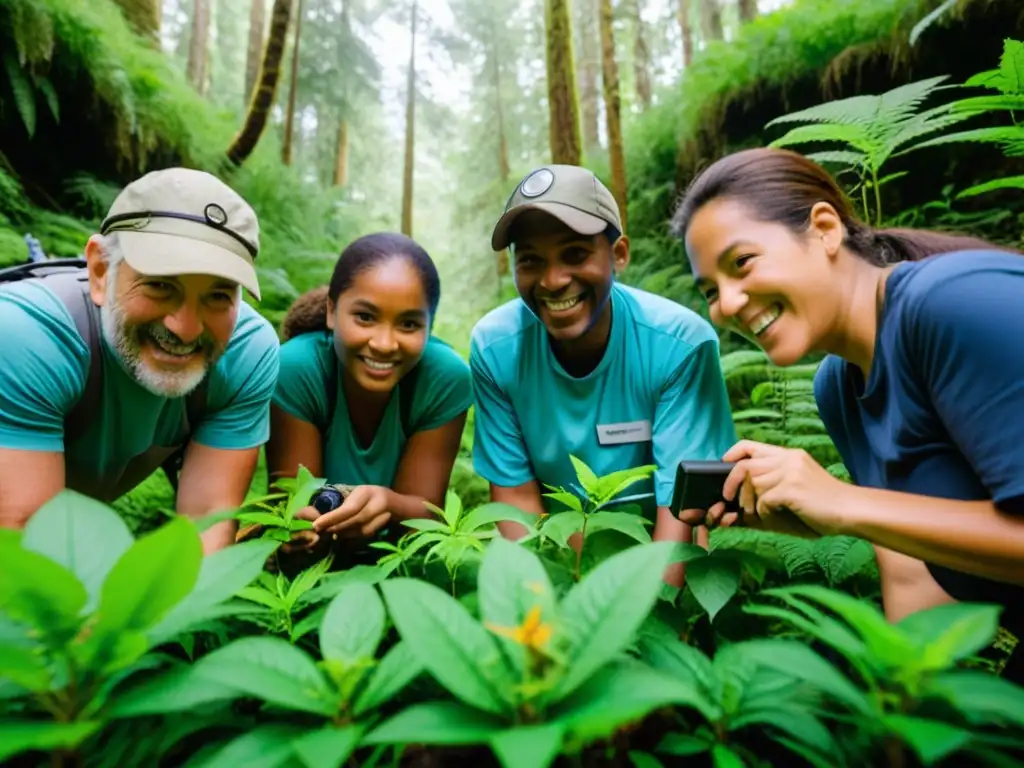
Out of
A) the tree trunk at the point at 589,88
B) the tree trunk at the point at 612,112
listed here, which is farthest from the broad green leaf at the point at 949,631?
the tree trunk at the point at 589,88

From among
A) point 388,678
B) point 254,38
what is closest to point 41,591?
point 388,678

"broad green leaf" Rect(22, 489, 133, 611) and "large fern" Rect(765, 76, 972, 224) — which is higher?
"large fern" Rect(765, 76, 972, 224)

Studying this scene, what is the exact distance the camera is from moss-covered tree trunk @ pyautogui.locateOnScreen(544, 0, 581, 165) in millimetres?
7195

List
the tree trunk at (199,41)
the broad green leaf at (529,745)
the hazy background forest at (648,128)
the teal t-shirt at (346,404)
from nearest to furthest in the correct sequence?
the broad green leaf at (529,745), the teal t-shirt at (346,404), the hazy background forest at (648,128), the tree trunk at (199,41)

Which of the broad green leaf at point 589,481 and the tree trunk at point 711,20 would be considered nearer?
the broad green leaf at point 589,481

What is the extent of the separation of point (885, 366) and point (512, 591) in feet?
4.28

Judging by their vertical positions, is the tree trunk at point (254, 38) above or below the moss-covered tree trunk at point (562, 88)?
above

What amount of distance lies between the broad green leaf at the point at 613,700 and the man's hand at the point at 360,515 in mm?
1671

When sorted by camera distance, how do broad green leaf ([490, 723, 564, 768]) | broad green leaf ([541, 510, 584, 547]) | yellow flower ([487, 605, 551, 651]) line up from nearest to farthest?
1. broad green leaf ([490, 723, 564, 768])
2. yellow flower ([487, 605, 551, 651])
3. broad green leaf ([541, 510, 584, 547])

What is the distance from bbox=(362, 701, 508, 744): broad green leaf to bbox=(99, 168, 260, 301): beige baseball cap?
71.2 inches

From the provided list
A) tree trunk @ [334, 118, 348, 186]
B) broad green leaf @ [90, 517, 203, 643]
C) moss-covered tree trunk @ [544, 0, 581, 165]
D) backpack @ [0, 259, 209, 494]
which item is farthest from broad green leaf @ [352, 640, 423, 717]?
tree trunk @ [334, 118, 348, 186]

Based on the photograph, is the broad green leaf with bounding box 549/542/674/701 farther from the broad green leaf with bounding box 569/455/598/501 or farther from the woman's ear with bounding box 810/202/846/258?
the woman's ear with bounding box 810/202/846/258

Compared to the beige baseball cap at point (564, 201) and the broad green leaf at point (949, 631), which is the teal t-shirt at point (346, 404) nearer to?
the beige baseball cap at point (564, 201)

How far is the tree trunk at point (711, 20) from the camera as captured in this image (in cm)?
1285
